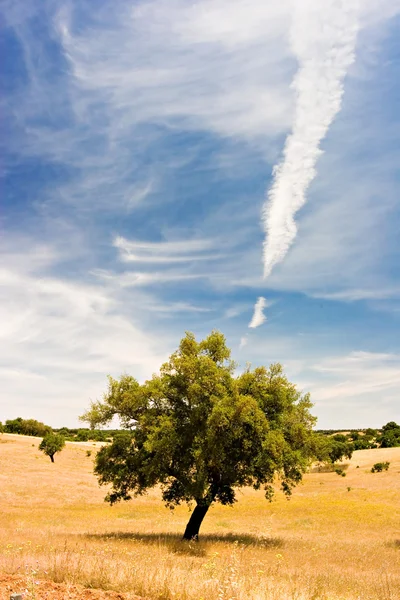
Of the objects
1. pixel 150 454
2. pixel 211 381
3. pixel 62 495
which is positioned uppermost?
pixel 211 381

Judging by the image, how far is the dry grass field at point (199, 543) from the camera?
10.0 meters

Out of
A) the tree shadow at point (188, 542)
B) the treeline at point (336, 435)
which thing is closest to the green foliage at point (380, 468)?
the treeline at point (336, 435)

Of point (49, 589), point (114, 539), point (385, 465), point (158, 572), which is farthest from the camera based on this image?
point (385, 465)

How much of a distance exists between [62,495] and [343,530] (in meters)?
32.3

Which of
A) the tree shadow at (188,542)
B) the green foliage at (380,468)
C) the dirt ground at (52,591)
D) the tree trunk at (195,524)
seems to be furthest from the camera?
the green foliage at (380,468)

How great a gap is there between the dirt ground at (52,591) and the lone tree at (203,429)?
12361 millimetres

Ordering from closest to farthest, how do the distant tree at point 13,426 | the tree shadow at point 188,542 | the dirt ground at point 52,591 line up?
the dirt ground at point 52,591, the tree shadow at point 188,542, the distant tree at point 13,426

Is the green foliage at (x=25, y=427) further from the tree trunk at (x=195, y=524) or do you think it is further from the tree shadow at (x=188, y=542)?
the tree trunk at (x=195, y=524)

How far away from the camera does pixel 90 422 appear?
2466 centimetres

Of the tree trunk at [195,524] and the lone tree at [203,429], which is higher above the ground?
the lone tree at [203,429]

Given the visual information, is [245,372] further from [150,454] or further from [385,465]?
[385,465]

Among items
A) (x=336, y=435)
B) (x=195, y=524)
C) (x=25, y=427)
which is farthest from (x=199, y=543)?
(x=25, y=427)

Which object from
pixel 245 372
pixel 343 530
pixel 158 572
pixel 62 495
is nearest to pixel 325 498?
pixel 343 530

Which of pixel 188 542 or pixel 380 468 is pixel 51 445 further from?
pixel 188 542
